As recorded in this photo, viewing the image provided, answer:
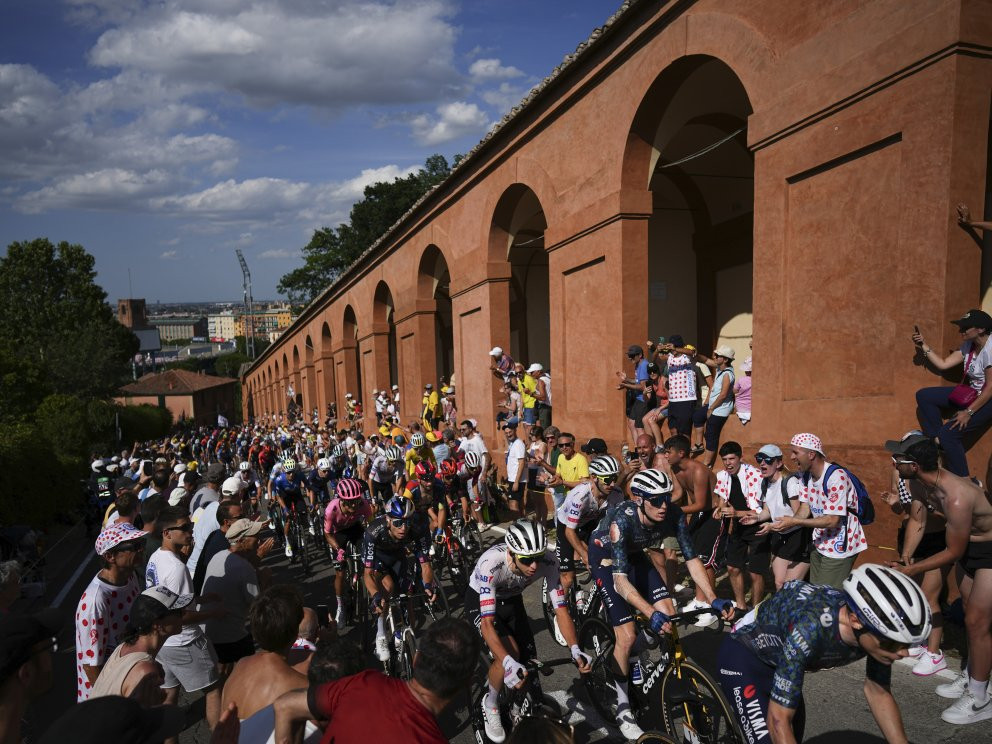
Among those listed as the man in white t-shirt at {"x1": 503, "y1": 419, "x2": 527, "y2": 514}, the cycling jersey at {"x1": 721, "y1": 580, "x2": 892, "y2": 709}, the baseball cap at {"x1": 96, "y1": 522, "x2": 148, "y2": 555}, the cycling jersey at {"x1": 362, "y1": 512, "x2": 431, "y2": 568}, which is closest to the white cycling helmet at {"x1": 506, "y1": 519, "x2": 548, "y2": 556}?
the cycling jersey at {"x1": 721, "y1": 580, "x2": 892, "y2": 709}

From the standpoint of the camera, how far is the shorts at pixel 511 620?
185 inches

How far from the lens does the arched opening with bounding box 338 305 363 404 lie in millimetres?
31156

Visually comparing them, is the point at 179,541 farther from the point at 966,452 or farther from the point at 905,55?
the point at 905,55

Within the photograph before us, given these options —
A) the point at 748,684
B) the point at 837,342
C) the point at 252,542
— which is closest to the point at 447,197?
the point at 837,342

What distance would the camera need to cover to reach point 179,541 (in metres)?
4.82

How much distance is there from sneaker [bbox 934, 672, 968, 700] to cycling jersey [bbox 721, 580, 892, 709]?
2.30 metres

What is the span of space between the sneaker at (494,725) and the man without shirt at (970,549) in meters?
3.05

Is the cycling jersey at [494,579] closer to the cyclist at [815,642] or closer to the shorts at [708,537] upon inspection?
the cyclist at [815,642]

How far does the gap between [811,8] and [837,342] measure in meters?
3.80

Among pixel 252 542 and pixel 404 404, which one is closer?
pixel 252 542

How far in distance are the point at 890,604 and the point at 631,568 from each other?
84.6 inches

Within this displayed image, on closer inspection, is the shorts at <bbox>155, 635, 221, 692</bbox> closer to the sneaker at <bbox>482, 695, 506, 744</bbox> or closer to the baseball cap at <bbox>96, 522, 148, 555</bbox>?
the baseball cap at <bbox>96, 522, 148, 555</bbox>

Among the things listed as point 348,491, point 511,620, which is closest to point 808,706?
point 511,620

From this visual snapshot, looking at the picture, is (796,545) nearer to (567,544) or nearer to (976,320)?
(567,544)
